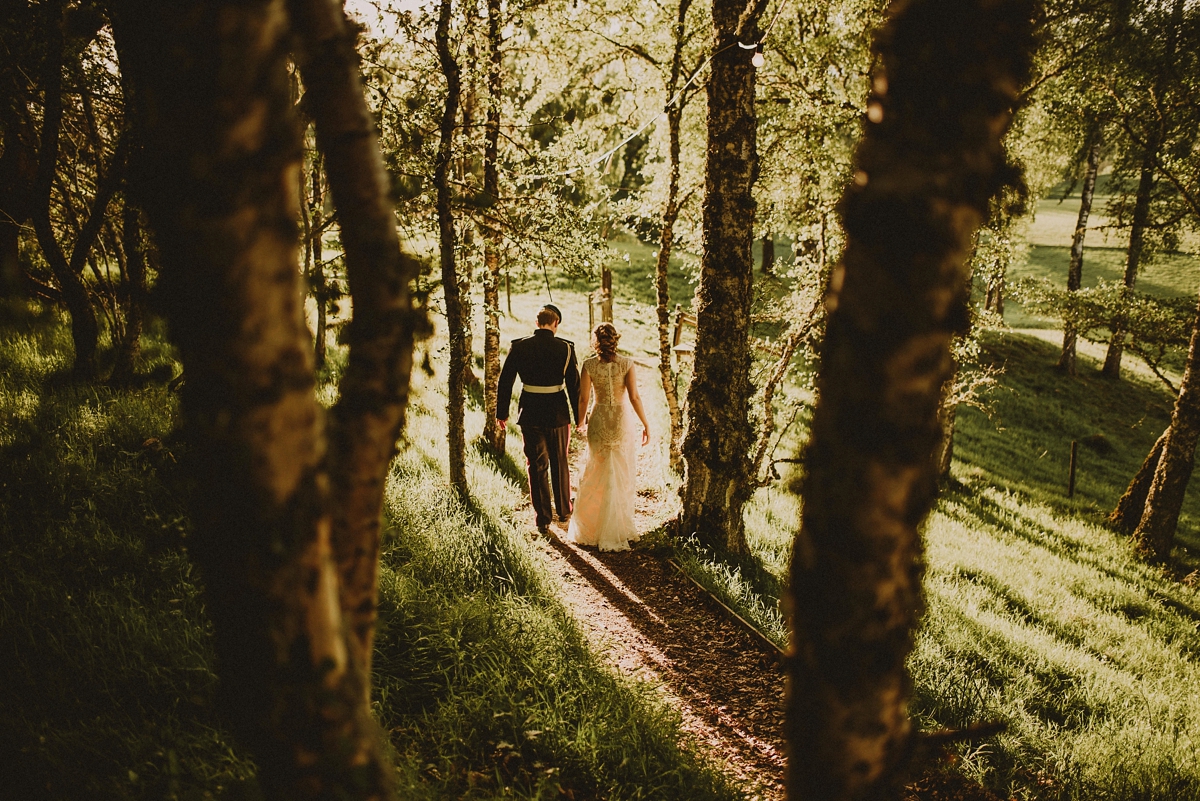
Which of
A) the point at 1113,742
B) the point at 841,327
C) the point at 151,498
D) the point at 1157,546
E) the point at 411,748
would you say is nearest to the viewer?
the point at 841,327

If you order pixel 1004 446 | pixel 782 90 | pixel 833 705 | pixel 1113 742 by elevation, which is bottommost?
pixel 1004 446

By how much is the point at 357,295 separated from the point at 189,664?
296 cm

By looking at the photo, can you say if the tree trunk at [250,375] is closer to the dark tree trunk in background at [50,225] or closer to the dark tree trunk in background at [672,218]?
the dark tree trunk in background at [672,218]

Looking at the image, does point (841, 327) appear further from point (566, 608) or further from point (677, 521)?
point (677, 521)

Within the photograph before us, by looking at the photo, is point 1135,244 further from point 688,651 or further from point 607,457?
point 688,651

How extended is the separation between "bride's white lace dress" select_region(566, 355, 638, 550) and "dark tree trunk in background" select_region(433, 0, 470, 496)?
4.67 ft

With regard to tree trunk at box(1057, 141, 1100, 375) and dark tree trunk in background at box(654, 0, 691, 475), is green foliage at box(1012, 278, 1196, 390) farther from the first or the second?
tree trunk at box(1057, 141, 1100, 375)

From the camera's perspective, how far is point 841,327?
4.46 feet

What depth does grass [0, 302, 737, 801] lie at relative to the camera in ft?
8.95

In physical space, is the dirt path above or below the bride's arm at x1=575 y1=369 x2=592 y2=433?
below

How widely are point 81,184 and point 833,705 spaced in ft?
35.1

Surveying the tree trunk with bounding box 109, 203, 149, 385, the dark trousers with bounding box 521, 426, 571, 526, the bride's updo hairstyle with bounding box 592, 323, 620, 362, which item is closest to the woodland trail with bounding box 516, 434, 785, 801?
the dark trousers with bounding box 521, 426, 571, 526

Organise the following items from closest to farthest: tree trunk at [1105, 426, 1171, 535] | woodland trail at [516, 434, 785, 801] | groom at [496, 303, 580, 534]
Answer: woodland trail at [516, 434, 785, 801] < groom at [496, 303, 580, 534] < tree trunk at [1105, 426, 1171, 535]

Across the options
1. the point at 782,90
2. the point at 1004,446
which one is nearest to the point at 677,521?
the point at 782,90
